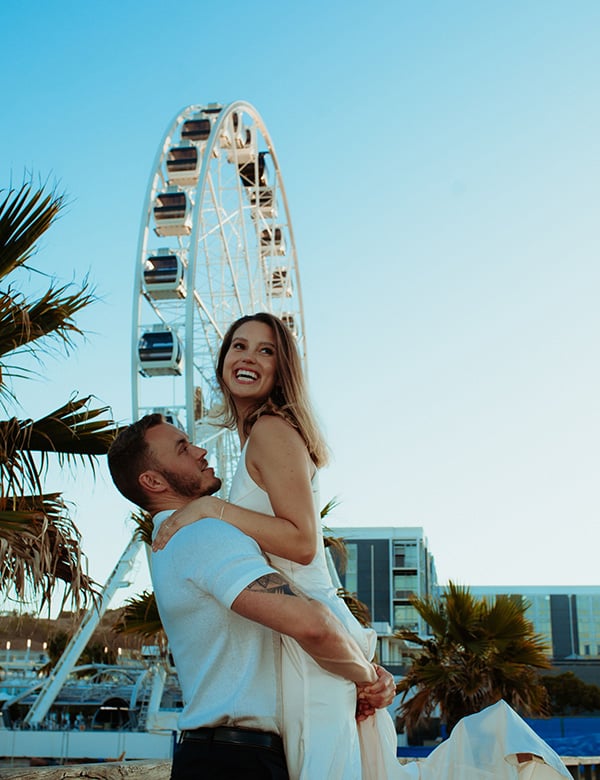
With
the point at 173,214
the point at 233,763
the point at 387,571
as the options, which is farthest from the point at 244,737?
the point at 387,571

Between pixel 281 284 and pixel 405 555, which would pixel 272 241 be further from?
pixel 405 555

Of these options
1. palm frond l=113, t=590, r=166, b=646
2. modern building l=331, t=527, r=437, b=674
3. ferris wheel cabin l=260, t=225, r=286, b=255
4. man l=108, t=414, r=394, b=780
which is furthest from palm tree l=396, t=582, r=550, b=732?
modern building l=331, t=527, r=437, b=674

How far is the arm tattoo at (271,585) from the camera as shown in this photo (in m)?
1.94

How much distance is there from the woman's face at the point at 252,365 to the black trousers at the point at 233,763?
3.10 ft

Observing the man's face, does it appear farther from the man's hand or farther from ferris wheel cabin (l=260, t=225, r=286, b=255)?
ferris wheel cabin (l=260, t=225, r=286, b=255)

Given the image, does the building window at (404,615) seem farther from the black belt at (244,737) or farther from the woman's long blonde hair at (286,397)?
the black belt at (244,737)

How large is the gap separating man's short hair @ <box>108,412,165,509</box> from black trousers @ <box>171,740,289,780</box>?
24.9 inches

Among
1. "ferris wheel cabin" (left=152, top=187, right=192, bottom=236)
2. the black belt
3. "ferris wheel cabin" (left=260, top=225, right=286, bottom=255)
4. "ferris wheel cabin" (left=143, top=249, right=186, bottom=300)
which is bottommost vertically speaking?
the black belt

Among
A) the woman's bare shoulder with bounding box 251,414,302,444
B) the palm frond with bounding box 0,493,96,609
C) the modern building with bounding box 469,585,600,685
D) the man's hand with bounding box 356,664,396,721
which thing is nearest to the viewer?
the man's hand with bounding box 356,664,396,721

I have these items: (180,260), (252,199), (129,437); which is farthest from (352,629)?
(252,199)

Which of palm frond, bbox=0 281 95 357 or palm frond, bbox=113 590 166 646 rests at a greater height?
palm frond, bbox=0 281 95 357

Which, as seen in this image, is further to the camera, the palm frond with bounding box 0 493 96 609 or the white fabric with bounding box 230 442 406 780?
the palm frond with bounding box 0 493 96 609

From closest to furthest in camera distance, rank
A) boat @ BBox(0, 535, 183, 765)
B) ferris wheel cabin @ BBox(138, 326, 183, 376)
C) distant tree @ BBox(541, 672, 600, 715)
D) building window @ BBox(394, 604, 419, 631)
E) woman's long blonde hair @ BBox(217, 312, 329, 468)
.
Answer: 1. woman's long blonde hair @ BBox(217, 312, 329, 468)
2. boat @ BBox(0, 535, 183, 765)
3. ferris wheel cabin @ BBox(138, 326, 183, 376)
4. distant tree @ BBox(541, 672, 600, 715)
5. building window @ BBox(394, 604, 419, 631)

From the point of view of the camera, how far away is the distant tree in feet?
167
